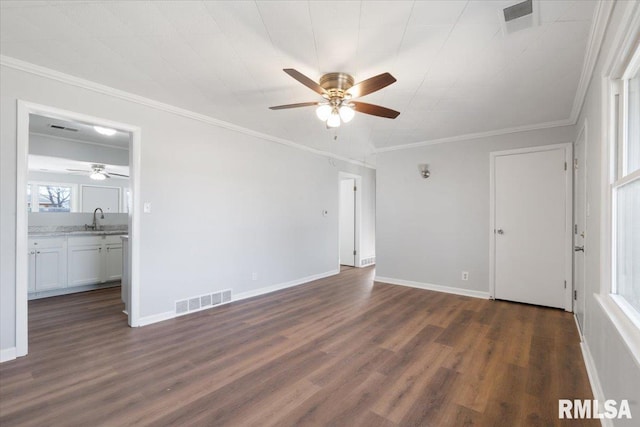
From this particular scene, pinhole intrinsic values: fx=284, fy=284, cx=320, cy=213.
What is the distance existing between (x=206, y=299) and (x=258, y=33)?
3.02m

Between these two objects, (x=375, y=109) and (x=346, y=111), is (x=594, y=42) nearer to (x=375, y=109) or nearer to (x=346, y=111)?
(x=375, y=109)

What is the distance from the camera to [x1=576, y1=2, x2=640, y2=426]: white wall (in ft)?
3.95

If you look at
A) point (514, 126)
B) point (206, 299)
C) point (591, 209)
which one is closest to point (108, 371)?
point (206, 299)

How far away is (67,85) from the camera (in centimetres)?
256

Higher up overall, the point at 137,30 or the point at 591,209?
the point at 137,30

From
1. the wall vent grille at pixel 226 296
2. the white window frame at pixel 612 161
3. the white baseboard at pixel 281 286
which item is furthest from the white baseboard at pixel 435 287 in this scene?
the wall vent grille at pixel 226 296

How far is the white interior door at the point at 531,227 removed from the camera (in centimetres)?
358

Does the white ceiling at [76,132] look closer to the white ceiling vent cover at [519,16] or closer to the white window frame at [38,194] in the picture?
the white window frame at [38,194]

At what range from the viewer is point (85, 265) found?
4395 mm

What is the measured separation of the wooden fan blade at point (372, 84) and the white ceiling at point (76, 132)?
9.33ft

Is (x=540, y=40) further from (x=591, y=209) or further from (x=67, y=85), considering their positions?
(x=67, y=85)

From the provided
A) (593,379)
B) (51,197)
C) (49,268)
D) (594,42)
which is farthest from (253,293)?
(51,197)

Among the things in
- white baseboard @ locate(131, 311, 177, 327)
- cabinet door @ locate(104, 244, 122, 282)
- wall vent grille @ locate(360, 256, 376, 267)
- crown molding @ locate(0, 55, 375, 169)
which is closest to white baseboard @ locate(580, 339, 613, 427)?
white baseboard @ locate(131, 311, 177, 327)

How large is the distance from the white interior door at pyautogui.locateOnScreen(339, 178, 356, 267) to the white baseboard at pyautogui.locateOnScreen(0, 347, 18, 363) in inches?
209
